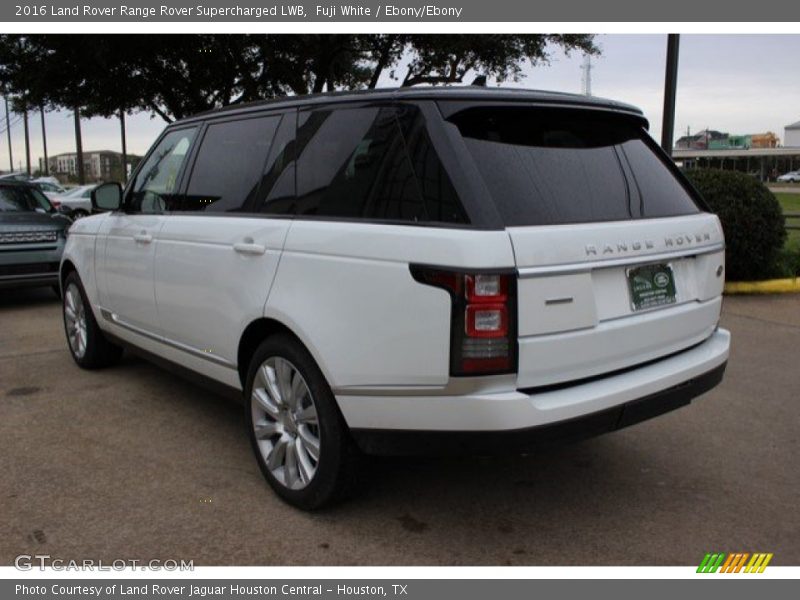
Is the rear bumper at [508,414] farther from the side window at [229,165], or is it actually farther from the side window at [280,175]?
the side window at [229,165]

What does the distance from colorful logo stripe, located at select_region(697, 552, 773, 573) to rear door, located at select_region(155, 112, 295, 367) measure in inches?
84.6

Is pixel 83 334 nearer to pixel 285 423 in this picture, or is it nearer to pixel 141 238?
pixel 141 238

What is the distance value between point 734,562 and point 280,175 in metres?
2.59

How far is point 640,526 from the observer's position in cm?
319

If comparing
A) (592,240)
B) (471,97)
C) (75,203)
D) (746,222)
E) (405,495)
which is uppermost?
(471,97)

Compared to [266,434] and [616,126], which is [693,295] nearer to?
[616,126]

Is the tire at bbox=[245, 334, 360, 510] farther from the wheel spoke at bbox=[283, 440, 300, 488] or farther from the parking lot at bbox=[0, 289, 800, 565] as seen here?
the parking lot at bbox=[0, 289, 800, 565]

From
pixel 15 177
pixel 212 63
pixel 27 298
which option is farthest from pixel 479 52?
pixel 15 177

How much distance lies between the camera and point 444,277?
259cm

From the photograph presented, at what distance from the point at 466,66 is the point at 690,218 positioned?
1604cm

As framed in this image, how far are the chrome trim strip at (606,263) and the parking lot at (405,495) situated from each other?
117cm

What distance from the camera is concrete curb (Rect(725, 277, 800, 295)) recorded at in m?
8.61

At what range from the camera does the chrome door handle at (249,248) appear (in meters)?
3.36

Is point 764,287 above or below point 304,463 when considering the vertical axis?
below
